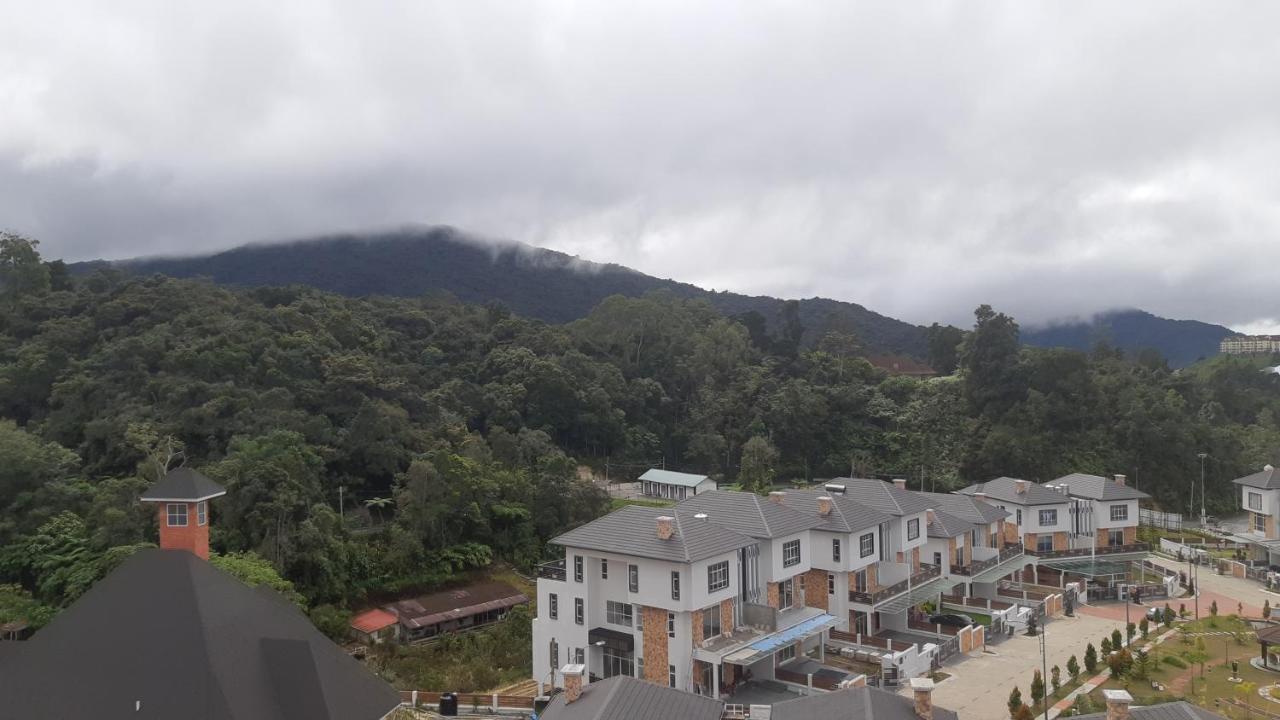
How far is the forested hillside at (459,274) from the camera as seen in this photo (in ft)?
440

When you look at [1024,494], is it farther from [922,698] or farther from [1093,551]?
[922,698]

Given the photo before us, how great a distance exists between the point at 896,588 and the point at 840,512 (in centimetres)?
397

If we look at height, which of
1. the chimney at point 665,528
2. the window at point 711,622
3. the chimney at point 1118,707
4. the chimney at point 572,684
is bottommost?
the window at point 711,622

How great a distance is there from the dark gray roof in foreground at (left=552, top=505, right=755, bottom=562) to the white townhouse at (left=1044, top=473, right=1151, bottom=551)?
2536 centimetres

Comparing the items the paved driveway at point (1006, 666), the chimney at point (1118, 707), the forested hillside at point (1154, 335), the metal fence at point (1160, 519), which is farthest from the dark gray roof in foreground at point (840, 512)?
the forested hillside at point (1154, 335)

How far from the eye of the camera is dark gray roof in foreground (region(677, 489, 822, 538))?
94.9ft

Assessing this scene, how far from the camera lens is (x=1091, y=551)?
41938 mm

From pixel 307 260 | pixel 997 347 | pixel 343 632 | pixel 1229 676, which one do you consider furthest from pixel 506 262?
pixel 1229 676

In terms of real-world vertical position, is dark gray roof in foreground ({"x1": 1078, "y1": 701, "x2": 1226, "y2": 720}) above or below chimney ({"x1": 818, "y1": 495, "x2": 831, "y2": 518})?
below

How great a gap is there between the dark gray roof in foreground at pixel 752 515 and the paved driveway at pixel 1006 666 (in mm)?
6646

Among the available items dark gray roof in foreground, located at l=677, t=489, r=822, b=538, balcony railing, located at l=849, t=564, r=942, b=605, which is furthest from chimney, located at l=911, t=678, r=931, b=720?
balcony railing, located at l=849, t=564, r=942, b=605

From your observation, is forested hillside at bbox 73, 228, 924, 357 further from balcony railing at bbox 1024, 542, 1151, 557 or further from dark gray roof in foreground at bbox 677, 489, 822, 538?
dark gray roof in foreground at bbox 677, 489, 822, 538

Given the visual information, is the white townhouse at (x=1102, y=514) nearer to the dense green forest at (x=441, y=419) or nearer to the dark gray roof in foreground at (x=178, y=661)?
the dense green forest at (x=441, y=419)

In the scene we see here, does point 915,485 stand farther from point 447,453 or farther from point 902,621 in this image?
point 447,453
